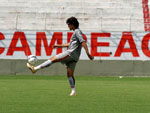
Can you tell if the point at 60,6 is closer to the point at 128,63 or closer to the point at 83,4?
the point at 83,4

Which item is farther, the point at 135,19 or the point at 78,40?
the point at 135,19

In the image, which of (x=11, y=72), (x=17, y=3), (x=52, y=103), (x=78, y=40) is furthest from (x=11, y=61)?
(x=52, y=103)

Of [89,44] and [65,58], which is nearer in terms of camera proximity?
[65,58]

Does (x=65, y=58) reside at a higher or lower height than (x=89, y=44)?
higher

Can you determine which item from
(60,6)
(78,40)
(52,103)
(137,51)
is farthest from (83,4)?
(52,103)

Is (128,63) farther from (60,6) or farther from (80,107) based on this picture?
(80,107)

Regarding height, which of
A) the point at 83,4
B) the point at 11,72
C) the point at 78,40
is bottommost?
the point at 11,72

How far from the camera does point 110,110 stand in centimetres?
781

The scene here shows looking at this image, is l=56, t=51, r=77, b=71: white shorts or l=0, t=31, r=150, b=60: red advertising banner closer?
l=56, t=51, r=77, b=71: white shorts

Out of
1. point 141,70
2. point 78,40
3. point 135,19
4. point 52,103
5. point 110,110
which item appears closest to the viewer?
point 110,110

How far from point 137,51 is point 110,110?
17.8 metres

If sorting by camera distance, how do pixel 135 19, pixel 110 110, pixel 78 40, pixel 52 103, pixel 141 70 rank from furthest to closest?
pixel 135 19, pixel 141 70, pixel 78 40, pixel 52 103, pixel 110 110

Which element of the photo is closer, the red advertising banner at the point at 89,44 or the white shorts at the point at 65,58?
the white shorts at the point at 65,58

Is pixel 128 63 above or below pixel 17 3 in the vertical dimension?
below
